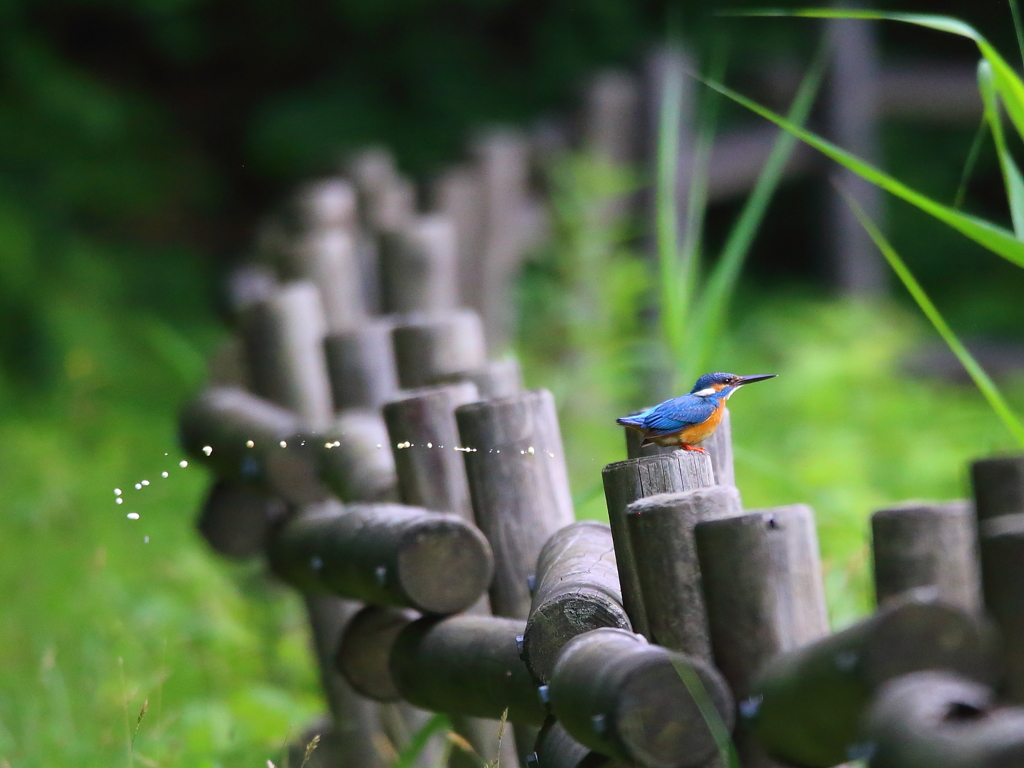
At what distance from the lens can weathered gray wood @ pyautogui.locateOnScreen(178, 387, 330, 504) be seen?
87.4 inches

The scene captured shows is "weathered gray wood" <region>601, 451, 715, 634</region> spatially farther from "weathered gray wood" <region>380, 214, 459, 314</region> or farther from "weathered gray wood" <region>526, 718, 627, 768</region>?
"weathered gray wood" <region>380, 214, 459, 314</region>

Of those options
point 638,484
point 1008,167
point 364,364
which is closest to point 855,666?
point 638,484

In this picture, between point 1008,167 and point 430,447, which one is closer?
point 1008,167

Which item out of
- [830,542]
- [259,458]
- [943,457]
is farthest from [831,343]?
[259,458]

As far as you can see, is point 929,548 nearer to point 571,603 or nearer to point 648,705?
point 648,705

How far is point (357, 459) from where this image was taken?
191 cm

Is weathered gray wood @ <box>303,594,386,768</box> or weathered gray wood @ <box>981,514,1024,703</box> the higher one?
weathered gray wood @ <box>981,514,1024,703</box>

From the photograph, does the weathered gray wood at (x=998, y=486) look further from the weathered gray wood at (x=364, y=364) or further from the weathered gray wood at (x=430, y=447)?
the weathered gray wood at (x=364, y=364)

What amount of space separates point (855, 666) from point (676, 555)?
0.25m

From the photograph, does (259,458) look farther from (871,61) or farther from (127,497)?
(871,61)

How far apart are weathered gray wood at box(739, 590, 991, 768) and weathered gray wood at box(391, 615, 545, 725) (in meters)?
0.43

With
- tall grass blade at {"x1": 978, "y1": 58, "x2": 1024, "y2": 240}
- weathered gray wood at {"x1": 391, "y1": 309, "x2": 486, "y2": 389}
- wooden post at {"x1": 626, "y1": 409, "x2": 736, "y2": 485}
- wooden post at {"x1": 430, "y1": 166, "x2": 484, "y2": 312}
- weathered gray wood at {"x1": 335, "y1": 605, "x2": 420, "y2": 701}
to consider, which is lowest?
weathered gray wood at {"x1": 335, "y1": 605, "x2": 420, "y2": 701}

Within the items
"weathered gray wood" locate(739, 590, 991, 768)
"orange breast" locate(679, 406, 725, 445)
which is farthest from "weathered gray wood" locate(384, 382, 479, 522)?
"weathered gray wood" locate(739, 590, 991, 768)

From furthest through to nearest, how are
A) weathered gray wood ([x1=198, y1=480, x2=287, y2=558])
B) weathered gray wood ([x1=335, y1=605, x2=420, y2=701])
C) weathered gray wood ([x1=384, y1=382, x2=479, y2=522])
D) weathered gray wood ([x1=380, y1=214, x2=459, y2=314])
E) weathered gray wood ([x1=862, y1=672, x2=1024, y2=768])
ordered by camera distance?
weathered gray wood ([x1=380, y1=214, x2=459, y2=314]) → weathered gray wood ([x1=198, y1=480, x2=287, y2=558]) → weathered gray wood ([x1=335, y1=605, x2=420, y2=701]) → weathered gray wood ([x1=384, y1=382, x2=479, y2=522]) → weathered gray wood ([x1=862, y1=672, x2=1024, y2=768])
